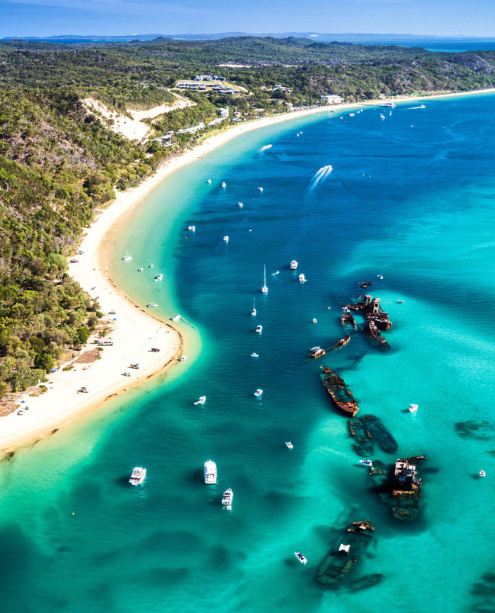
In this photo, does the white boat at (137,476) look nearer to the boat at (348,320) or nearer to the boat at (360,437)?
the boat at (360,437)

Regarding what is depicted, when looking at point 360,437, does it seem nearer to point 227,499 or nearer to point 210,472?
point 227,499

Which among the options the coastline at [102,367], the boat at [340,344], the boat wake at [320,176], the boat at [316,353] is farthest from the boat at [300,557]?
the boat wake at [320,176]

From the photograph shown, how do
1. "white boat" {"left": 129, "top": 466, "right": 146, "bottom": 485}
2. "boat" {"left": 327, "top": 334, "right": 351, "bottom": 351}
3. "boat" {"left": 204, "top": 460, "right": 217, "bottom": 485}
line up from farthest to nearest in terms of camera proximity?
"boat" {"left": 327, "top": 334, "right": 351, "bottom": 351} → "white boat" {"left": 129, "top": 466, "right": 146, "bottom": 485} → "boat" {"left": 204, "top": 460, "right": 217, "bottom": 485}

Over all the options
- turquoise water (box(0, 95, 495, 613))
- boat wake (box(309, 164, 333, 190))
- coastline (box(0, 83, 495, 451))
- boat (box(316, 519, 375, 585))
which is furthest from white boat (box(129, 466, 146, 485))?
boat wake (box(309, 164, 333, 190))

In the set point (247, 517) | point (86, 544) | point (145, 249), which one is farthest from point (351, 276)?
point (86, 544)

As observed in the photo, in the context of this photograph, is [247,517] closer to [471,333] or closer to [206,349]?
[206,349]

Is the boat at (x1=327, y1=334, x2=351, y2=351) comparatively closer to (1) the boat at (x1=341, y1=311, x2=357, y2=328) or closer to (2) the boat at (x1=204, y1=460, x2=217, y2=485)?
(1) the boat at (x1=341, y1=311, x2=357, y2=328)
